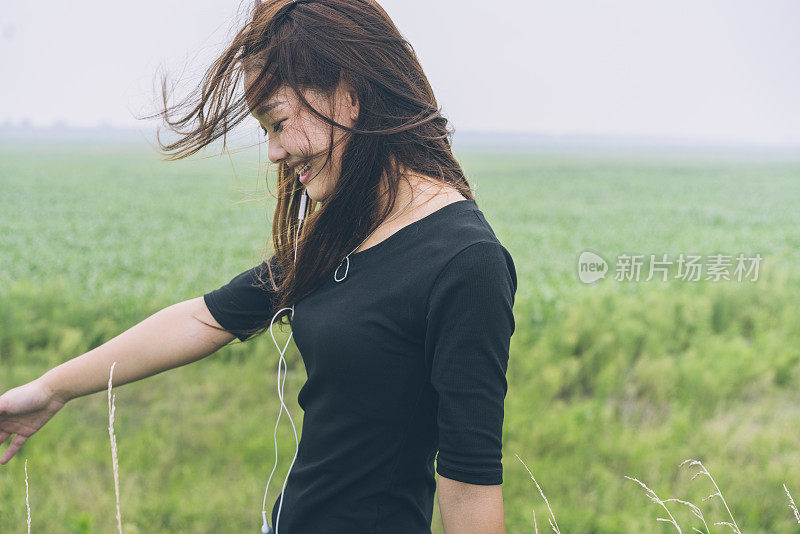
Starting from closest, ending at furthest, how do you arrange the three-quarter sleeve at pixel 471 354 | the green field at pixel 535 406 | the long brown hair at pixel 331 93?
the three-quarter sleeve at pixel 471 354
the long brown hair at pixel 331 93
the green field at pixel 535 406

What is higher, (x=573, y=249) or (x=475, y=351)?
(x=475, y=351)

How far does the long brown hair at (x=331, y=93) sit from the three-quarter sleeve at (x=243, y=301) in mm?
95

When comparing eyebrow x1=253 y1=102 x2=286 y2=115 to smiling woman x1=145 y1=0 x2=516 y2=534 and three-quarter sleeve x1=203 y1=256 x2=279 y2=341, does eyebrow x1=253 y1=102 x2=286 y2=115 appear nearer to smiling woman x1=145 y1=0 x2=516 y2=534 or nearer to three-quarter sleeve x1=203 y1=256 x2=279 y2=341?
smiling woman x1=145 y1=0 x2=516 y2=534

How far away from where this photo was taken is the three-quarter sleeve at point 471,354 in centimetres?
103

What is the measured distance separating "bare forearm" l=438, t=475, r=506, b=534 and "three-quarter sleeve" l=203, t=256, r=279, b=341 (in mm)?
569

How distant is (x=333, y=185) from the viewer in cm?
126

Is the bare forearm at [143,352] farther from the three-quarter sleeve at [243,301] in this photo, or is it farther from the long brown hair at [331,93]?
the long brown hair at [331,93]

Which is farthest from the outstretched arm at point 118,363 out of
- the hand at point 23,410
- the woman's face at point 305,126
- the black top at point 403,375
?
the woman's face at point 305,126

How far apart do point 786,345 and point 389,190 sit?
5.95m

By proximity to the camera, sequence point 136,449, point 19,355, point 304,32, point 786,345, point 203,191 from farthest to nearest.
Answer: point 203,191 → point 786,345 → point 19,355 → point 136,449 → point 304,32

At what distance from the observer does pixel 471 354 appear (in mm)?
1030

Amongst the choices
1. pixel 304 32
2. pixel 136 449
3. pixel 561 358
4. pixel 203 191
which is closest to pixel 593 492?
pixel 561 358

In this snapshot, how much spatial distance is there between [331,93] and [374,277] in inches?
12.5

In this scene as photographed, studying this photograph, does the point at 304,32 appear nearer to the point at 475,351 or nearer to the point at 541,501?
the point at 475,351
